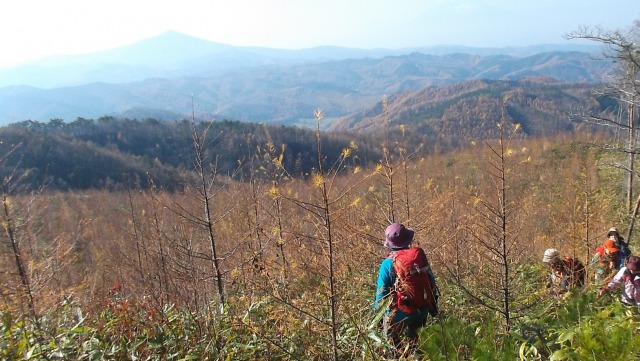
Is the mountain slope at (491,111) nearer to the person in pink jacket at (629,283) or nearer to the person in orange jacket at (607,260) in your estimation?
the person in orange jacket at (607,260)

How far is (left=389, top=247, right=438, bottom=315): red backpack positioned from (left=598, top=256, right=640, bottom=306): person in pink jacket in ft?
7.77

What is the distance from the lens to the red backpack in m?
2.96

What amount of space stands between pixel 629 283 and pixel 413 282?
2.68 metres

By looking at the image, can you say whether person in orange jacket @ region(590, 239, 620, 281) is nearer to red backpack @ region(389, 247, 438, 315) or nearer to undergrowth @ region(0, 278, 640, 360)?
undergrowth @ region(0, 278, 640, 360)

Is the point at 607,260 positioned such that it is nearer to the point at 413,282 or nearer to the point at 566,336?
the point at 566,336

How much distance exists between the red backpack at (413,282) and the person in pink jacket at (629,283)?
237 cm

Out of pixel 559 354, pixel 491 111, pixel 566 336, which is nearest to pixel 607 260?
pixel 566 336

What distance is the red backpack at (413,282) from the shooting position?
2957mm

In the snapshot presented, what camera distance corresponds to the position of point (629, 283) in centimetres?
410

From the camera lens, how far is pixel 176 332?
3.80m

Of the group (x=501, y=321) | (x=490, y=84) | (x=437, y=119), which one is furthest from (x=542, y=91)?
(x=501, y=321)

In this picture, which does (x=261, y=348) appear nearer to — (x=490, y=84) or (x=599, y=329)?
(x=599, y=329)

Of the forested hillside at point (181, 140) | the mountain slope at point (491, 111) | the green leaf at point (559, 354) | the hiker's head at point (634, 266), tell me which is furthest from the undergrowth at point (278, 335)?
the mountain slope at point (491, 111)

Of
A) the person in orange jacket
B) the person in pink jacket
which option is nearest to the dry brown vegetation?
the person in orange jacket
